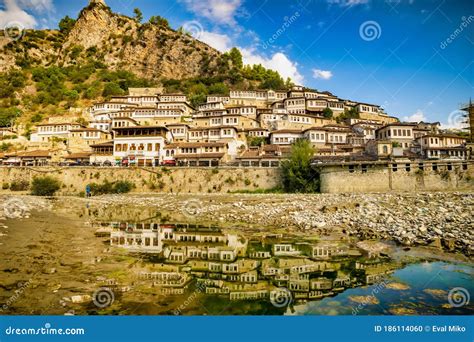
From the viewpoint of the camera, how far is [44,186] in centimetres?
2855

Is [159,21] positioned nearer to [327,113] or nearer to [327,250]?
[327,113]

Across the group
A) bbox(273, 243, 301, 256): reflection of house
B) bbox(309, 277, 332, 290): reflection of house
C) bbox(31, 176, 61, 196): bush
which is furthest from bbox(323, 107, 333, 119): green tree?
bbox(309, 277, 332, 290): reflection of house

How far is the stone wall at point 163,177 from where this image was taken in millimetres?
27000

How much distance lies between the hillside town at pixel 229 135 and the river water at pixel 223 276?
16.7 metres

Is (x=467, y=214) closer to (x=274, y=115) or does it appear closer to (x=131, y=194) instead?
(x=131, y=194)

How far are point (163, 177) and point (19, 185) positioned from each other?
606 inches

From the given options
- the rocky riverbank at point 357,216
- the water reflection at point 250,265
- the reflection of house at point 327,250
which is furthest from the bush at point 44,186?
the reflection of house at point 327,250

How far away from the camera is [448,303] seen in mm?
5547

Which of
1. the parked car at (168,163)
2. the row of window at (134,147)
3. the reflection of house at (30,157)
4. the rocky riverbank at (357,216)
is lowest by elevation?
the rocky riverbank at (357,216)

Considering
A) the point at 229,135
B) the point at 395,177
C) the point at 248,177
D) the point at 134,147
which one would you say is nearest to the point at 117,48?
the point at 134,147

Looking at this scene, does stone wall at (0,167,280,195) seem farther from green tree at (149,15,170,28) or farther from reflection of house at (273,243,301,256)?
green tree at (149,15,170,28)

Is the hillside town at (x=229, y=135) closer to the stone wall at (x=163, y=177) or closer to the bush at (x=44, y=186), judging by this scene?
the stone wall at (x=163, y=177)

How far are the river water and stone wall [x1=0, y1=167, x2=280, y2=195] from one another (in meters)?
15.9

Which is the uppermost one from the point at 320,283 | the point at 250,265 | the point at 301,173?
the point at 301,173
